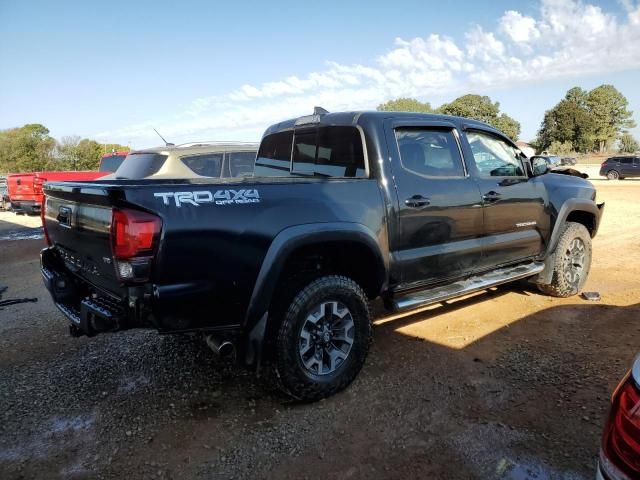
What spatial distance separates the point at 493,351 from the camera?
385 centimetres

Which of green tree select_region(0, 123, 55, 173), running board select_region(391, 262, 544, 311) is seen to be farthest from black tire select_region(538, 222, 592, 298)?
green tree select_region(0, 123, 55, 173)

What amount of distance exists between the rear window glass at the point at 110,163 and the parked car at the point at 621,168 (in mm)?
26609

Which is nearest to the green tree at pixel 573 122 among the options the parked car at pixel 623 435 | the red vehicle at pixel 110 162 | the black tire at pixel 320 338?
the red vehicle at pixel 110 162

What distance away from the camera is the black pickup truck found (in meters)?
2.53

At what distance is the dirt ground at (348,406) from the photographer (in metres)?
2.54

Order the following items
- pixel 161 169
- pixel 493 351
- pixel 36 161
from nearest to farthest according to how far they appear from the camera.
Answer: pixel 493 351
pixel 161 169
pixel 36 161

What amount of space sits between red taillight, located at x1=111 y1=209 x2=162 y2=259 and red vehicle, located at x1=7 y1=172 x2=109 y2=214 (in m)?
10.3

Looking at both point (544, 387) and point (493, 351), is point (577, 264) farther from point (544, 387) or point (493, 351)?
point (544, 387)

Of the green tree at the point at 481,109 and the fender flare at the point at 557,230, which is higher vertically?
the green tree at the point at 481,109

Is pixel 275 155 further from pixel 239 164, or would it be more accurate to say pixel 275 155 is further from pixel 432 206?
pixel 239 164

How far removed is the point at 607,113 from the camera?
56344mm

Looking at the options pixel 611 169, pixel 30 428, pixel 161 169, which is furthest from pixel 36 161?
pixel 611 169

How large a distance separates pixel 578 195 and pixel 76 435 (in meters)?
5.27

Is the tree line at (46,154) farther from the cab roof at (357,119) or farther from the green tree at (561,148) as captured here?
the green tree at (561,148)
